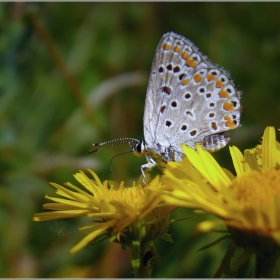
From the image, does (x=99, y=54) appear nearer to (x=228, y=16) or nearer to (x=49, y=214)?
(x=228, y=16)

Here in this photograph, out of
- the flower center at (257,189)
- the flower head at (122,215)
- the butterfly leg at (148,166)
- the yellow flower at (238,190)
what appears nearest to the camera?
the yellow flower at (238,190)

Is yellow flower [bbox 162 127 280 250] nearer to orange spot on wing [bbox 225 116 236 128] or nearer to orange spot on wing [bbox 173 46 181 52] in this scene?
orange spot on wing [bbox 225 116 236 128]

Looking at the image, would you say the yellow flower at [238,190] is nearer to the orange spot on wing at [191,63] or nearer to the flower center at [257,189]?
the flower center at [257,189]

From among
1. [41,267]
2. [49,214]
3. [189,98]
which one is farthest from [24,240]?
[49,214]

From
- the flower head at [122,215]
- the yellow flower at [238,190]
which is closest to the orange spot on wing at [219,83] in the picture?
the yellow flower at [238,190]

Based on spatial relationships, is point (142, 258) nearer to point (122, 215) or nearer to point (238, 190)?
point (122, 215)

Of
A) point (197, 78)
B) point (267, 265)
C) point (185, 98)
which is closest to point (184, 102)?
point (185, 98)
